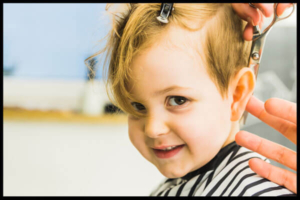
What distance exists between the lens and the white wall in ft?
3.07

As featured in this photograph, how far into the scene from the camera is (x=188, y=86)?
1.17ft

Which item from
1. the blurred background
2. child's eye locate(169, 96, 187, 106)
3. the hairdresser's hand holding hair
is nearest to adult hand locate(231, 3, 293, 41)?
the hairdresser's hand holding hair

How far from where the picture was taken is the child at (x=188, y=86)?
1.17 feet

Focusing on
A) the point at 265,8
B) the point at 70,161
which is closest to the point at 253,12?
the point at 265,8

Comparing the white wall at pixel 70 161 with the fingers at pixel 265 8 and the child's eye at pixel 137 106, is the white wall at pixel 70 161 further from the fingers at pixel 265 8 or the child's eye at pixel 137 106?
the fingers at pixel 265 8

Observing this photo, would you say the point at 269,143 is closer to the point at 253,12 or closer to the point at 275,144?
the point at 275,144

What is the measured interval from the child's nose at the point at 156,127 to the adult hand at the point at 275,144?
0.32 feet

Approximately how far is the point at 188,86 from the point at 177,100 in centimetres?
2

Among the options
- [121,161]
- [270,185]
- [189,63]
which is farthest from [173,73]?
[121,161]

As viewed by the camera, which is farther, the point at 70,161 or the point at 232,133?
the point at 70,161

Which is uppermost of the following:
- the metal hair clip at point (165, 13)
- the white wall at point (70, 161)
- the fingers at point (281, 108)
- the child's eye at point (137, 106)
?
the metal hair clip at point (165, 13)

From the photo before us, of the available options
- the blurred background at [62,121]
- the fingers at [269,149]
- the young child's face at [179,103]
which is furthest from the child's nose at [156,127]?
the blurred background at [62,121]

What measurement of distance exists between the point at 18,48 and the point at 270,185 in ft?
→ 3.07

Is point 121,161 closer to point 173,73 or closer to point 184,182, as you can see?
point 184,182
